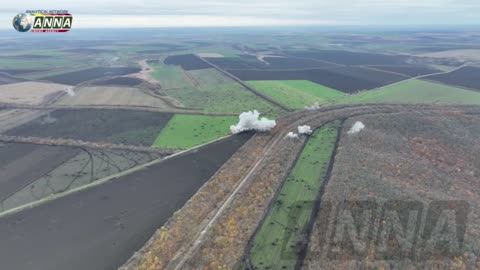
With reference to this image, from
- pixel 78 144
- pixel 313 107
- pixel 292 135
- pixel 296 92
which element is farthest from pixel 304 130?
pixel 78 144

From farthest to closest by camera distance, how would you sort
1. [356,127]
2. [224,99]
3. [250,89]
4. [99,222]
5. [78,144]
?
[250,89], [224,99], [356,127], [78,144], [99,222]

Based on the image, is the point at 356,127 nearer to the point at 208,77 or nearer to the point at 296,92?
the point at 296,92

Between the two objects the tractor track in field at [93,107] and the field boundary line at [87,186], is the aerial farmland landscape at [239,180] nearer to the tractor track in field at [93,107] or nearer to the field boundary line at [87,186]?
the field boundary line at [87,186]

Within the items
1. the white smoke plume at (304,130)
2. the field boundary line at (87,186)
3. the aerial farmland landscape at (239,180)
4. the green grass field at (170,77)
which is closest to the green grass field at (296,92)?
the aerial farmland landscape at (239,180)

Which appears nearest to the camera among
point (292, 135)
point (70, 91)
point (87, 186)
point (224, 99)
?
point (87, 186)

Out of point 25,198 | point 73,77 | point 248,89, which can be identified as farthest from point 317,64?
point 25,198

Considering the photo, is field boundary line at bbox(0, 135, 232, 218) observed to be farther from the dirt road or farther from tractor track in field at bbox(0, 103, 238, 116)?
tractor track in field at bbox(0, 103, 238, 116)
